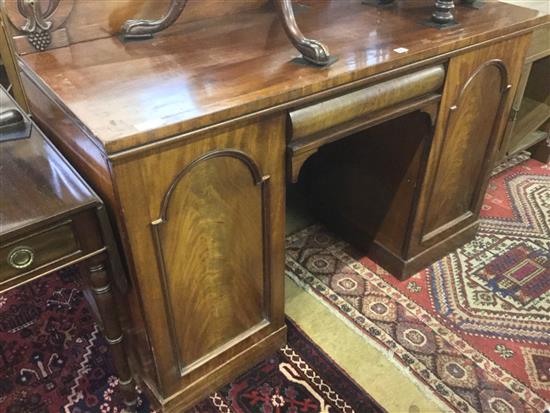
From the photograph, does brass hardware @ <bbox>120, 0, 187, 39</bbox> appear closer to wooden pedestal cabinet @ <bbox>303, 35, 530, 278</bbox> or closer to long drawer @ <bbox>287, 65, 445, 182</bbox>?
long drawer @ <bbox>287, 65, 445, 182</bbox>

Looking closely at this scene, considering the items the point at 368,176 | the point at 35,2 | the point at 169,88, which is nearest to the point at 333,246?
the point at 368,176

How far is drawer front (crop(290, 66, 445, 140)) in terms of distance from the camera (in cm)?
113

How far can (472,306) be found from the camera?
5.64 feet

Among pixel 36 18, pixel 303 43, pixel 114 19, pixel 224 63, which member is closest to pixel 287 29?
pixel 303 43

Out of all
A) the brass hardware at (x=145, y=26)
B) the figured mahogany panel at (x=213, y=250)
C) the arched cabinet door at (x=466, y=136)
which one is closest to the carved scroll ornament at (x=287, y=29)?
the brass hardware at (x=145, y=26)

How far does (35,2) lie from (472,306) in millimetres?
1592

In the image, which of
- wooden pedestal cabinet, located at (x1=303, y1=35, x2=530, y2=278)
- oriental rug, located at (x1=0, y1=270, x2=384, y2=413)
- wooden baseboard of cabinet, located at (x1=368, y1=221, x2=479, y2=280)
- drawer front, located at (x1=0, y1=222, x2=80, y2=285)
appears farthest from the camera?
wooden baseboard of cabinet, located at (x1=368, y1=221, x2=479, y2=280)

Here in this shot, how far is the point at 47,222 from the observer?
0.89 m

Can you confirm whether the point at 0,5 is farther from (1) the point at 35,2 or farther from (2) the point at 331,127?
(2) the point at 331,127

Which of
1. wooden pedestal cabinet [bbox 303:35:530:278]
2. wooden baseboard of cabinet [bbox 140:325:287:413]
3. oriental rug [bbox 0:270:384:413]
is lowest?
oriental rug [bbox 0:270:384:413]

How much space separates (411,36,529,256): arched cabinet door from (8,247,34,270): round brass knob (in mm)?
1160

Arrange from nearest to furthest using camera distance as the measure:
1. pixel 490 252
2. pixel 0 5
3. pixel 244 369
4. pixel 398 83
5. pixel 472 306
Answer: pixel 0 5 → pixel 398 83 → pixel 244 369 → pixel 472 306 → pixel 490 252

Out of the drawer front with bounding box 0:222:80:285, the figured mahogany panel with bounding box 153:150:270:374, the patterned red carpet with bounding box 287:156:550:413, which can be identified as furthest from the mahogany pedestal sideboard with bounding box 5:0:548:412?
the patterned red carpet with bounding box 287:156:550:413

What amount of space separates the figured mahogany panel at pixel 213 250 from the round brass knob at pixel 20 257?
9.2 inches
